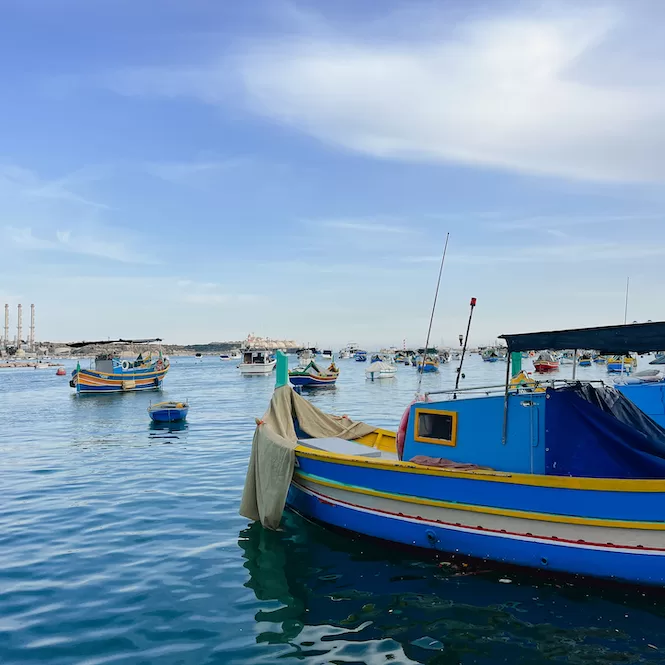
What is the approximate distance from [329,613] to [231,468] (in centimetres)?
1008

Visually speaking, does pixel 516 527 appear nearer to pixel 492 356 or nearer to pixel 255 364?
pixel 255 364

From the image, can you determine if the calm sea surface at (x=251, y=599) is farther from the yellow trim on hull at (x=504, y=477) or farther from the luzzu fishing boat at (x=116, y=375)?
the luzzu fishing boat at (x=116, y=375)

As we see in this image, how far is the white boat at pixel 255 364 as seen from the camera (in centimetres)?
7807

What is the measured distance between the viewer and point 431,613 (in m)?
7.61

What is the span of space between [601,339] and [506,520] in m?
2.89

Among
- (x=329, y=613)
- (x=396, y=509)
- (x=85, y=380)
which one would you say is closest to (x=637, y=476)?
(x=396, y=509)

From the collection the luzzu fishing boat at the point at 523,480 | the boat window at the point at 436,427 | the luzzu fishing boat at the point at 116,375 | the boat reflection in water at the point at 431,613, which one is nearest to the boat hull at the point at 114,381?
the luzzu fishing boat at the point at 116,375

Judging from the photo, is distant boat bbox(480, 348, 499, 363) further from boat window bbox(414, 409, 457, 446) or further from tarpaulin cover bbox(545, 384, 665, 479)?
tarpaulin cover bbox(545, 384, 665, 479)

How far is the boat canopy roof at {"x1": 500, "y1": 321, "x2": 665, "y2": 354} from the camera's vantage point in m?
8.07

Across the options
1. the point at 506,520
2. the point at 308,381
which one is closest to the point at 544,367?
the point at 308,381

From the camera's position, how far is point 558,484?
7.85 meters

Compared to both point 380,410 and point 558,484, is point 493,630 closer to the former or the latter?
point 558,484

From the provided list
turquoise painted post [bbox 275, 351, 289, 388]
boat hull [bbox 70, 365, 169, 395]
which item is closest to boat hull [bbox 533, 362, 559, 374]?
boat hull [bbox 70, 365, 169, 395]

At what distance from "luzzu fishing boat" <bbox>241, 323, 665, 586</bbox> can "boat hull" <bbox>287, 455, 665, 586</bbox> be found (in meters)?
0.01
